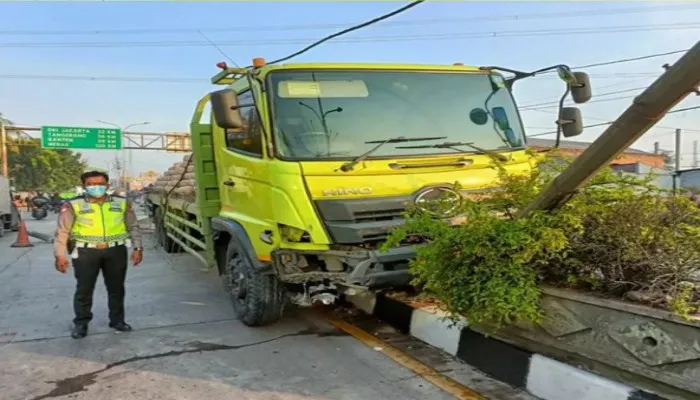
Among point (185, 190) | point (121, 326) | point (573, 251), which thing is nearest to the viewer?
point (573, 251)

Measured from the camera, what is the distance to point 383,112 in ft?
Answer: 16.6

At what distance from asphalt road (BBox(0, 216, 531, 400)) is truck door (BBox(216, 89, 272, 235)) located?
107cm

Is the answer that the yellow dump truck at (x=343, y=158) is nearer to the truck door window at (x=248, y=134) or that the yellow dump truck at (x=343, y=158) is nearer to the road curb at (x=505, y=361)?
the truck door window at (x=248, y=134)

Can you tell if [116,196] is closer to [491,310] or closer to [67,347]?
[67,347]

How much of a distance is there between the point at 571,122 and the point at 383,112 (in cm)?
172

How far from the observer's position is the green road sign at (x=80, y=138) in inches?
1367

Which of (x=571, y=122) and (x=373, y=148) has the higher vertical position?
(x=571, y=122)

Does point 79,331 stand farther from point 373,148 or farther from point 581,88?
point 581,88

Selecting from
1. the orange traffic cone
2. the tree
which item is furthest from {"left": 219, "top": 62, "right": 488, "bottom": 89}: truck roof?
the tree

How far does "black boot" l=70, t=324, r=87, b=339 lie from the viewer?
17.4ft

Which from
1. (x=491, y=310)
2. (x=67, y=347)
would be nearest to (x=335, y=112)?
(x=491, y=310)

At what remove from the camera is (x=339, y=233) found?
450 centimetres

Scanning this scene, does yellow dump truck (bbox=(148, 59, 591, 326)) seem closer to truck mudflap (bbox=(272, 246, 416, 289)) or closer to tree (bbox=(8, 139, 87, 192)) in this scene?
truck mudflap (bbox=(272, 246, 416, 289))

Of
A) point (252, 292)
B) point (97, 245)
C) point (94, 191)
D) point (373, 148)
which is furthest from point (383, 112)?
point (97, 245)
